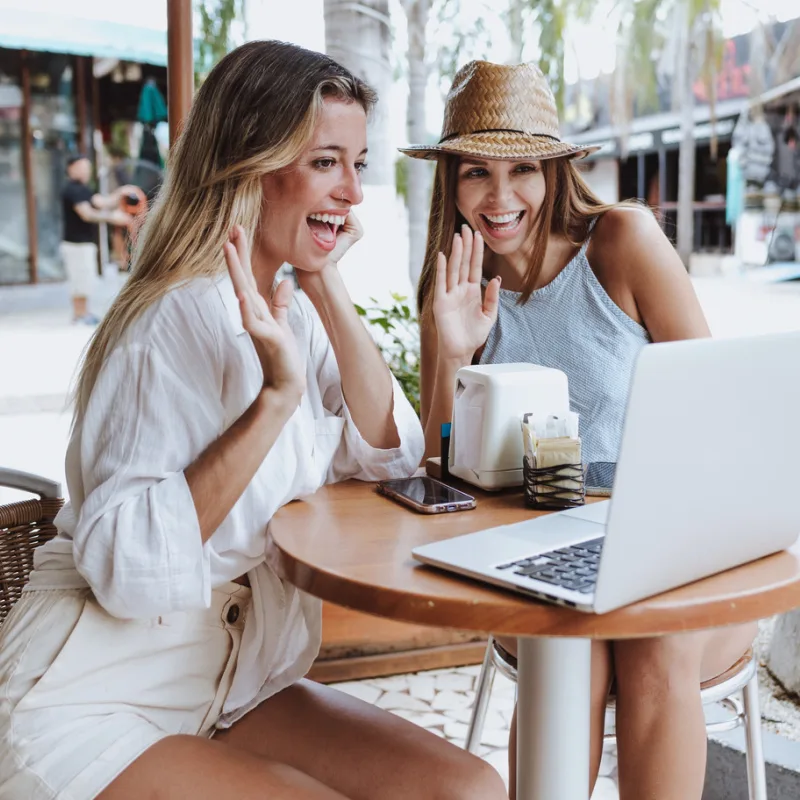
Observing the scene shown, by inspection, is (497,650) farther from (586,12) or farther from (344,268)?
(586,12)

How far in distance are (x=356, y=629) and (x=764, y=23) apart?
525cm

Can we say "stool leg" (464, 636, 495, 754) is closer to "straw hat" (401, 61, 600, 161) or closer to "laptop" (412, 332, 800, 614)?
"laptop" (412, 332, 800, 614)

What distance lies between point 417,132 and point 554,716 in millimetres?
3853

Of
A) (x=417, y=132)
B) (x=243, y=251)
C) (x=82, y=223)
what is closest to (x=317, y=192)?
(x=243, y=251)

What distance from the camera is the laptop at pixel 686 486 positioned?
90cm

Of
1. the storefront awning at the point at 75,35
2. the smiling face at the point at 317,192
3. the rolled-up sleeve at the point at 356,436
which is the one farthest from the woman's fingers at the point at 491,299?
the storefront awning at the point at 75,35

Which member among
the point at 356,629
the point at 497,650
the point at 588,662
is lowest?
A: the point at 356,629

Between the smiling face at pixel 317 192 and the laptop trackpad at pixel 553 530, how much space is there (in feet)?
A: 1.92

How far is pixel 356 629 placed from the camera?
2.88 meters

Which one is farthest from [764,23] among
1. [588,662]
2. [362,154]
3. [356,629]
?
[588,662]

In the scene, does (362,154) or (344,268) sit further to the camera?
(344,268)

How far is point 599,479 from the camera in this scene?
1.57 m

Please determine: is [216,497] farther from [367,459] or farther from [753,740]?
[753,740]

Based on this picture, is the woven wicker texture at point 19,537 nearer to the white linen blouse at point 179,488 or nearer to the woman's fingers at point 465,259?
the white linen blouse at point 179,488
